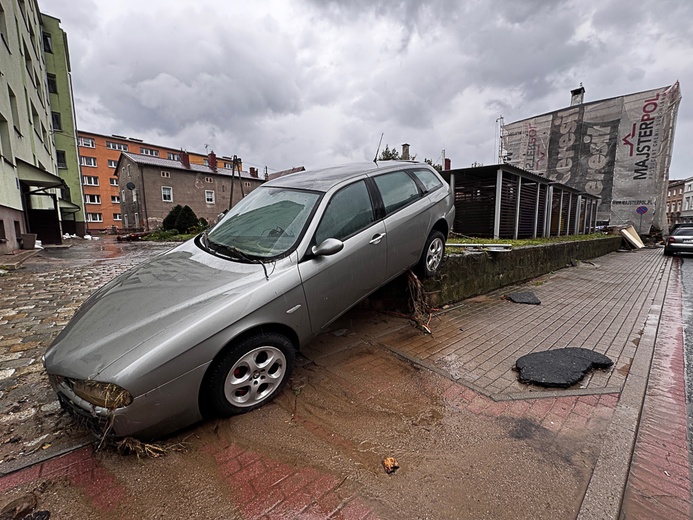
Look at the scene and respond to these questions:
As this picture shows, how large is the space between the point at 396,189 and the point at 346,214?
1.01m

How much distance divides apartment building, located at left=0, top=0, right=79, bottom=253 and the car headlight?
38.4ft

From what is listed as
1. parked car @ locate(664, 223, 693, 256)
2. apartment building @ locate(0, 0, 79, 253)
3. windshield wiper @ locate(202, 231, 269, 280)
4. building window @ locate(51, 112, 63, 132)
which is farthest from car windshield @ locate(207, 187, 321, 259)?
building window @ locate(51, 112, 63, 132)

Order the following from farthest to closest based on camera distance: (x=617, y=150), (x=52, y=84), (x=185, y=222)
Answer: (x=617, y=150) → (x=52, y=84) → (x=185, y=222)

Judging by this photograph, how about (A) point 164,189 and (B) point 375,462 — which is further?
(A) point 164,189

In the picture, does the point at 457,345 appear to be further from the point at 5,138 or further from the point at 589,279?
the point at 5,138

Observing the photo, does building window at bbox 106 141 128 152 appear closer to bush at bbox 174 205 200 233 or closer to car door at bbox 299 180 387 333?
bush at bbox 174 205 200 233

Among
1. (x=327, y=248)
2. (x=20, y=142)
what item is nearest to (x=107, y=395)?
(x=327, y=248)

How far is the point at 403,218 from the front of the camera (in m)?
3.65

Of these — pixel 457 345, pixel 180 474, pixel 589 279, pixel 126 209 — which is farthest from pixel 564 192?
pixel 126 209

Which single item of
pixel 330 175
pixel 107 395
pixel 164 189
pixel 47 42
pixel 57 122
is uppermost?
pixel 47 42

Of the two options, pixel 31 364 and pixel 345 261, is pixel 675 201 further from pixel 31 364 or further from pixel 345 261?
pixel 31 364

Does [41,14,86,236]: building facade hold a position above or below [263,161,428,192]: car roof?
above

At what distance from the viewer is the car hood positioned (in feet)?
6.25

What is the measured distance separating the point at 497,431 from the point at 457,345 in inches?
58.9
